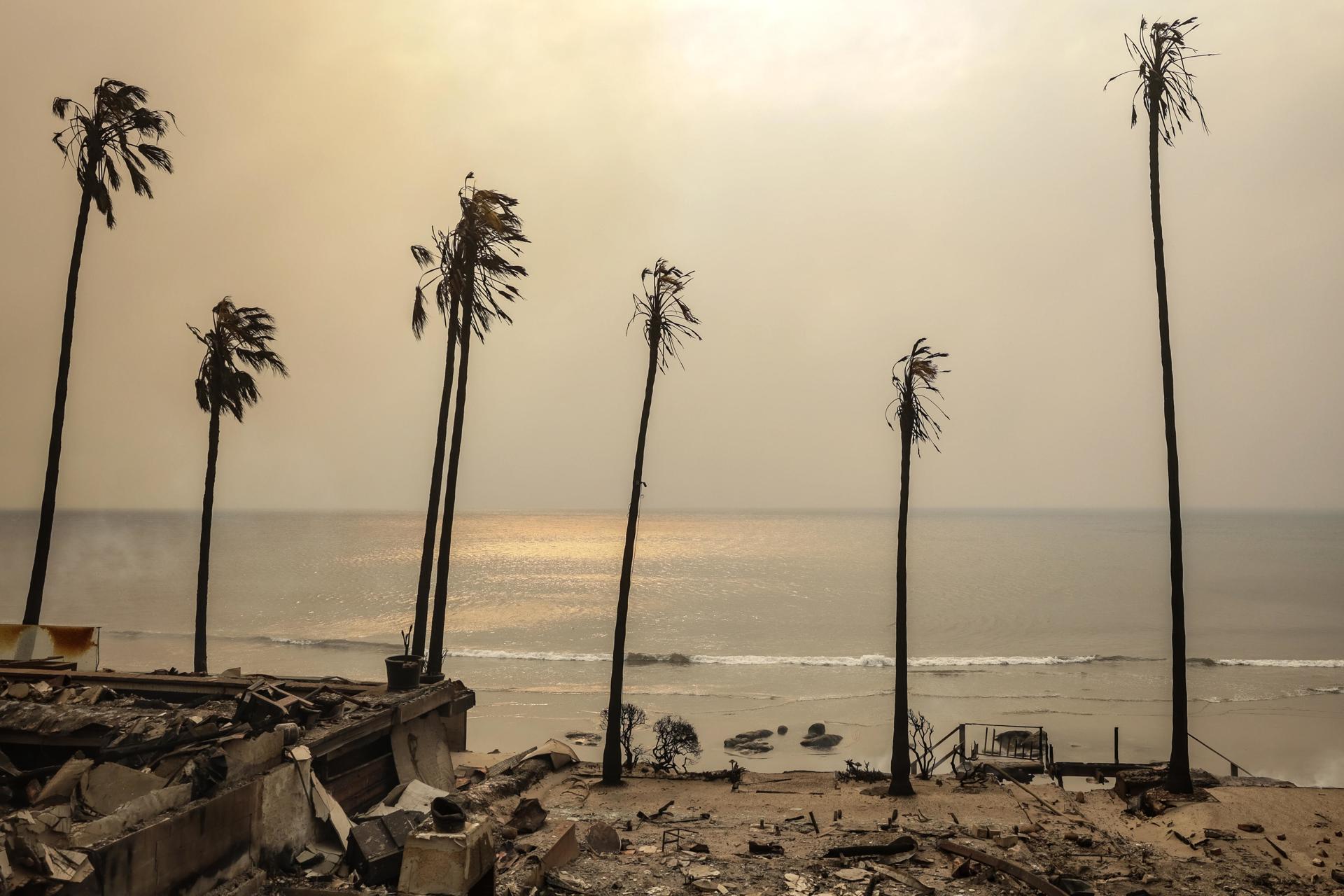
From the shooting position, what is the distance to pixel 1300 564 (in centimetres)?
12838

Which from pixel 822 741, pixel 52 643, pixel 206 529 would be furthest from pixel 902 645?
pixel 206 529

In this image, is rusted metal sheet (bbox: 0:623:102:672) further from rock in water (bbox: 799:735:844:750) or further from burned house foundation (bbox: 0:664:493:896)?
rock in water (bbox: 799:735:844:750)

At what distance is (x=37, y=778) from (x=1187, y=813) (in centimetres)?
1726

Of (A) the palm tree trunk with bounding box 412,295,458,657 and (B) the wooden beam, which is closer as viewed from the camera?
(B) the wooden beam

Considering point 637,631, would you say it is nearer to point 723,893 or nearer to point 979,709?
point 979,709

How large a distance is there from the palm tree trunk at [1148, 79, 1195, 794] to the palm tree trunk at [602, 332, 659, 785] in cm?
1087

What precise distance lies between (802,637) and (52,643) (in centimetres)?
5562

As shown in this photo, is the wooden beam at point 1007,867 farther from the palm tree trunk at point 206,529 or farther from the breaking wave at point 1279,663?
the breaking wave at point 1279,663

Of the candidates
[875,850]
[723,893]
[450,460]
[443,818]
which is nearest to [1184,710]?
[875,850]

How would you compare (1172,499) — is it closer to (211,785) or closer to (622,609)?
(622,609)

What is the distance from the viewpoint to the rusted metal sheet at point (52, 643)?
14672mm

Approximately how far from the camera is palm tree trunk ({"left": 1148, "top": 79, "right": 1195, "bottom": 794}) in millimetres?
16328

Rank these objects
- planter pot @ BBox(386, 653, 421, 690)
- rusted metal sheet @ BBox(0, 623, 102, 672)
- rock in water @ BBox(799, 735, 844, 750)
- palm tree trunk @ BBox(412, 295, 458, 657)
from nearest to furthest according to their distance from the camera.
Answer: planter pot @ BBox(386, 653, 421, 690)
rusted metal sheet @ BBox(0, 623, 102, 672)
palm tree trunk @ BBox(412, 295, 458, 657)
rock in water @ BBox(799, 735, 844, 750)

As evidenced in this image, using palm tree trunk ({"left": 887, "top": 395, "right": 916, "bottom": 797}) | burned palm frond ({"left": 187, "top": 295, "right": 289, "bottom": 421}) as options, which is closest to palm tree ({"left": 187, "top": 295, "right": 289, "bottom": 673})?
burned palm frond ({"left": 187, "top": 295, "right": 289, "bottom": 421})
